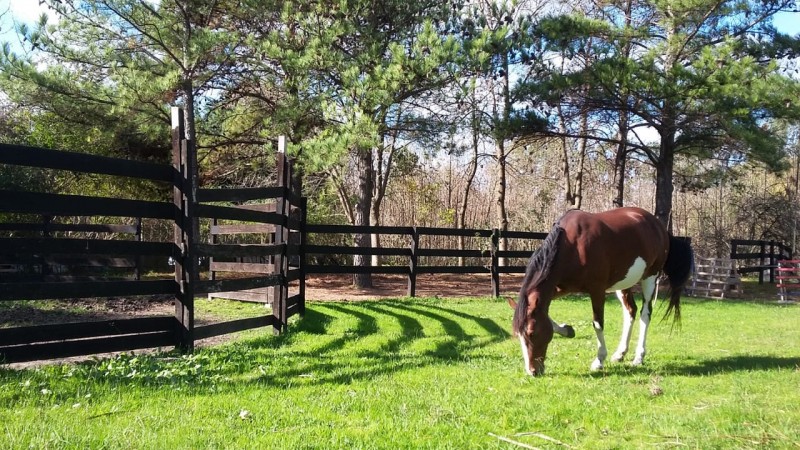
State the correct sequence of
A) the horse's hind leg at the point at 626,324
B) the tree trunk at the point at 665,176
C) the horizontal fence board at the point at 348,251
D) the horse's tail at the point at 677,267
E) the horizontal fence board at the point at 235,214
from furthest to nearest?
the tree trunk at the point at 665,176, the horizontal fence board at the point at 348,251, the horse's tail at the point at 677,267, the horse's hind leg at the point at 626,324, the horizontal fence board at the point at 235,214

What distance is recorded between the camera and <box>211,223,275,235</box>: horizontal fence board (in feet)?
29.2

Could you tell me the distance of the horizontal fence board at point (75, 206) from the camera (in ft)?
14.7

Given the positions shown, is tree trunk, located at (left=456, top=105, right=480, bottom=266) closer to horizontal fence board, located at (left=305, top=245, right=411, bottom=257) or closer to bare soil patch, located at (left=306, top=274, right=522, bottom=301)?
bare soil patch, located at (left=306, top=274, right=522, bottom=301)

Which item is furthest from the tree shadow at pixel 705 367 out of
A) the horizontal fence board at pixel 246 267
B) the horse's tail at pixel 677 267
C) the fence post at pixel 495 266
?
the fence post at pixel 495 266

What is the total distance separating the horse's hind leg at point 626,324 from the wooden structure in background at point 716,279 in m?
9.47

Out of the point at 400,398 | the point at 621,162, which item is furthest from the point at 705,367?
the point at 621,162

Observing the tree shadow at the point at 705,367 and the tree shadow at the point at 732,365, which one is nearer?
the tree shadow at the point at 705,367

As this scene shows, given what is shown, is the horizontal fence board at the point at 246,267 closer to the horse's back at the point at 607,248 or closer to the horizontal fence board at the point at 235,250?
the horizontal fence board at the point at 235,250

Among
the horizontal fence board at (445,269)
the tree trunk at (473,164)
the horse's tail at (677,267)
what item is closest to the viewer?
the horse's tail at (677,267)

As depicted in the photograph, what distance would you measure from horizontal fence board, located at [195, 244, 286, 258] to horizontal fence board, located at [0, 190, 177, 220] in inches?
20.1

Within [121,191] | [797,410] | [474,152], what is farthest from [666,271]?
[121,191]

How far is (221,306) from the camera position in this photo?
9664 mm

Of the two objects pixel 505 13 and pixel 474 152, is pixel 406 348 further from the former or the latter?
pixel 474 152

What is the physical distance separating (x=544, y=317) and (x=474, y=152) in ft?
49.9
